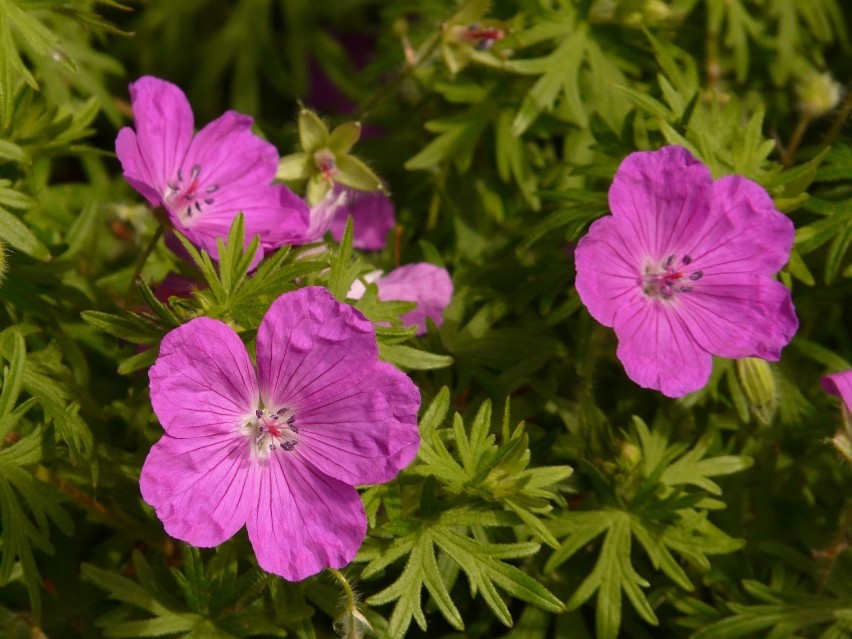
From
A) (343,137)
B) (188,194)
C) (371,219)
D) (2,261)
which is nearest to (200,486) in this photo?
(2,261)

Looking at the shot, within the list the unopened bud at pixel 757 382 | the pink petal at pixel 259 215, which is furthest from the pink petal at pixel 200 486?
the unopened bud at pixel 757 382

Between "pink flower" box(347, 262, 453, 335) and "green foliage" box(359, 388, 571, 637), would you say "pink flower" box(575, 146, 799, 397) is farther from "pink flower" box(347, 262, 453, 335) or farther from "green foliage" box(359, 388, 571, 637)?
"pink flower" box(347, 262, 453, 335)

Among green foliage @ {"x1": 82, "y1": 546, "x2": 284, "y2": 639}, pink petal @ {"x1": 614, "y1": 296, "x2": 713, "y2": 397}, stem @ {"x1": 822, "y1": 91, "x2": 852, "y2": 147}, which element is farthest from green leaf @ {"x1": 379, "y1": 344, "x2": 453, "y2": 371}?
stem @ {"x1": 822, "y1": 91, "x2": 852, "y2": 147}

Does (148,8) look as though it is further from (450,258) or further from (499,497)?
(499,497)

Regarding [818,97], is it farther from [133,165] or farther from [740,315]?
[133,165]

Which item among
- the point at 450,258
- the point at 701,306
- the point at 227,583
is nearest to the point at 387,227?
the point at 450,258

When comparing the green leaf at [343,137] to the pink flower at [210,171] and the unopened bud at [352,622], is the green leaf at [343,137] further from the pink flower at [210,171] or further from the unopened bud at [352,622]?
the unopened bud at [352,622]
